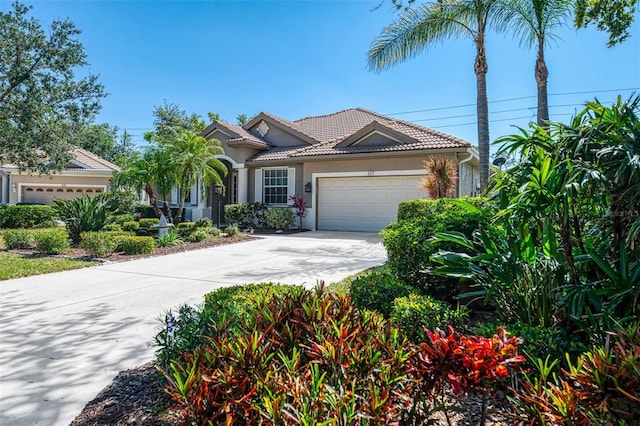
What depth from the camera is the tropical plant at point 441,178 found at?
41.6 feet

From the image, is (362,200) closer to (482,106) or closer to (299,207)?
(299,207)

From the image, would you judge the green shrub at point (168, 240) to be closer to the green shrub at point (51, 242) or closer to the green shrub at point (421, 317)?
the green shrub at point (51, 242)

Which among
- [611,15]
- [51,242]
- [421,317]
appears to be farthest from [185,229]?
[611,15]

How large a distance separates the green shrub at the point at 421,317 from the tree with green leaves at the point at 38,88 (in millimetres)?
15554

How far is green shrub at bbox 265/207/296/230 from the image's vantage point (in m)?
16.8

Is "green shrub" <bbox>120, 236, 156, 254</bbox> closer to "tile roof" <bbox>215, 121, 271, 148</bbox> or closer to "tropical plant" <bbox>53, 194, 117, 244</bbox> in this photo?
"tropical plant" <bbox>53, 194, 117, 244</bbox>

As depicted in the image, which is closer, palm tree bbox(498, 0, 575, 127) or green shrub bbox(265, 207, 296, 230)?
palm tree bbox(498, 0, 575, 127)

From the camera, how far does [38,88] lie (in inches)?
543

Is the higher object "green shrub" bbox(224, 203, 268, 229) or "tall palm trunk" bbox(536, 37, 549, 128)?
"tall palm trunk" bbox(536, 37, 549, 128)

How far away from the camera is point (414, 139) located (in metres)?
15.2

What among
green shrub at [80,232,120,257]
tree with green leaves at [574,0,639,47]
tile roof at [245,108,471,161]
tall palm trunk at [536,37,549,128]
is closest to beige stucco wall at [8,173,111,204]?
tile roof at [245,108,471,161]

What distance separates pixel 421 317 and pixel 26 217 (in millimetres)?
21388

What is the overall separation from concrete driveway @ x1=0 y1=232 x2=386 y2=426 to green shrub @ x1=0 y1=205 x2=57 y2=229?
12951 millimetres

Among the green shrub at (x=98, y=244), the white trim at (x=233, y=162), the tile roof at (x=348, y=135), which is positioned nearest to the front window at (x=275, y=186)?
the tile roof at (x=348, y=135)
